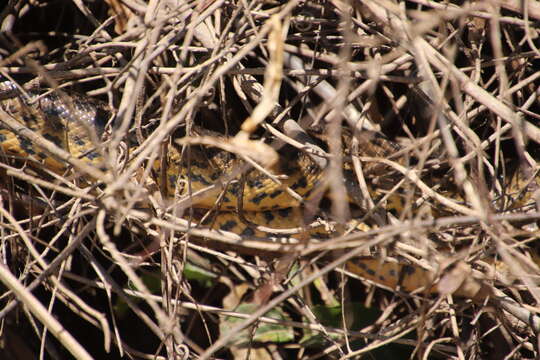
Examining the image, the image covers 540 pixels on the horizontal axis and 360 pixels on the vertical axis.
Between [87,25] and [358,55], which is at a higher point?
[87,25]

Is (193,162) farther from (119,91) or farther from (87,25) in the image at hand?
(87,25)

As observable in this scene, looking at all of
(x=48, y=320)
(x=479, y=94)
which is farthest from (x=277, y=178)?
(x=48, y=320)

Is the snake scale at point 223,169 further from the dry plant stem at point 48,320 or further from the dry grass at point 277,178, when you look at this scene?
the dry plant stem at point 48,320

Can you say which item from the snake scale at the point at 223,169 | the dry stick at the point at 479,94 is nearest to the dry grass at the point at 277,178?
the dry stick at the point at 479,94

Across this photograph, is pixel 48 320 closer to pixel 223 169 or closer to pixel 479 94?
pixel 479 94

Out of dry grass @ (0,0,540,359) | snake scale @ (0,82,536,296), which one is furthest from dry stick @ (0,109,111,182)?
snake scale @ (0,82,536,296)

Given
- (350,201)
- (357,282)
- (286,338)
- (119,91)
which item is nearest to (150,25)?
(119,91)

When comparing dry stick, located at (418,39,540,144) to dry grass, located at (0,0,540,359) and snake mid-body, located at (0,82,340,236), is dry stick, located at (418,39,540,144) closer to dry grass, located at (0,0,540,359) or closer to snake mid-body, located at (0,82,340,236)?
dry grass, located at (0,0,540,359)

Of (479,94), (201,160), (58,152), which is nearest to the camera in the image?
(58,152)

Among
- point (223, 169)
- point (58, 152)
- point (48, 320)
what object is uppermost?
point (58, 152)
